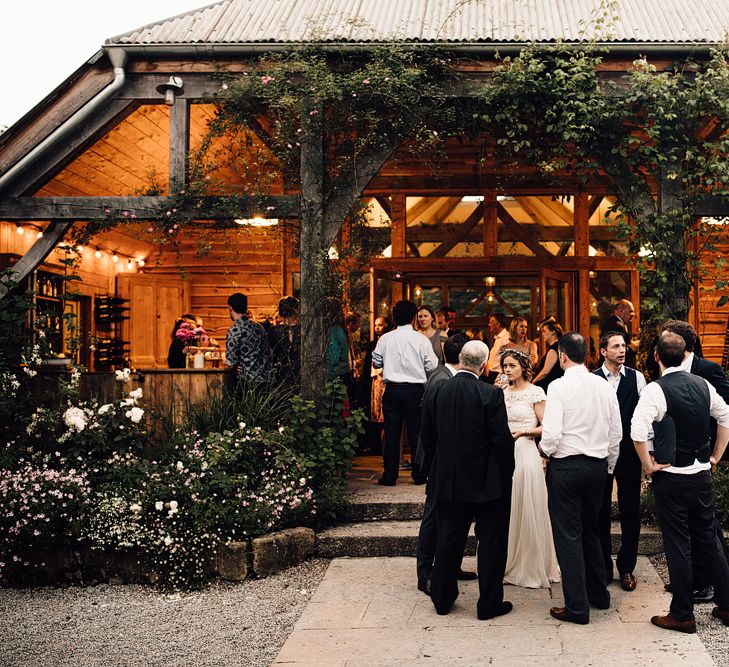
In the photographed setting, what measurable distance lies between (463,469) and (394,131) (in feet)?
12.5

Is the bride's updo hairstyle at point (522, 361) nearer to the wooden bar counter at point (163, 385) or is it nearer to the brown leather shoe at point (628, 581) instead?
the brown leather shoe at point (628, 581)

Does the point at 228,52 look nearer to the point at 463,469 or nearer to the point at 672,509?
the point at 463,469

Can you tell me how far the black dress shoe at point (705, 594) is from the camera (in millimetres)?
5566

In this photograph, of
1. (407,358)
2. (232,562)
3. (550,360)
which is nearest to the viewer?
(232,562)

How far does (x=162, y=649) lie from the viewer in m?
5.11

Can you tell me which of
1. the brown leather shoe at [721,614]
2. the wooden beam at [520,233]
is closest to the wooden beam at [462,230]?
the wooden beam at [520,233]

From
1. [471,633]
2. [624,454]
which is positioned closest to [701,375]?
[624,454]

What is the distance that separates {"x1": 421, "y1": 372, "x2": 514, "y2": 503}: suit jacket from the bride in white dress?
2.51 ft

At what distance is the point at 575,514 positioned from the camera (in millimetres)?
5137

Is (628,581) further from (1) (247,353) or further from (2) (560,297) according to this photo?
(2) (560,297)

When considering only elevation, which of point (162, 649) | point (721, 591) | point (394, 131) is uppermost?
point (394, 131)

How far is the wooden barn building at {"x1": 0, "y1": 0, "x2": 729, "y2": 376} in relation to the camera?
25.8 feet

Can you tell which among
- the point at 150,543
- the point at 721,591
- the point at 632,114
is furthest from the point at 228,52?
the point at 721,591

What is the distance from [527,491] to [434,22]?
15.7ft
